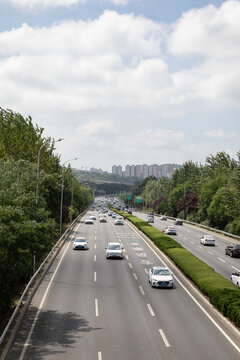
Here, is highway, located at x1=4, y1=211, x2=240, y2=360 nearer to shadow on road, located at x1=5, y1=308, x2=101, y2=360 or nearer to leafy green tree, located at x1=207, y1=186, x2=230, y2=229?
shadow on road, located at x1=5, y1=308, x2=101, y2=360

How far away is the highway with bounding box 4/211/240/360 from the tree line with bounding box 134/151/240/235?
2920 centimetres

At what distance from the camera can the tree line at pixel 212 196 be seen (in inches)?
2346

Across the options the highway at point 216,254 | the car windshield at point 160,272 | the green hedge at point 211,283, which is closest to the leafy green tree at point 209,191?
the highway at point 216,254

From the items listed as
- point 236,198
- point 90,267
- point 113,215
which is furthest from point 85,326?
point 113,215

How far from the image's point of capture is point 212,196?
7950cm

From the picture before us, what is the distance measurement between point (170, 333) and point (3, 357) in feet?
24.3

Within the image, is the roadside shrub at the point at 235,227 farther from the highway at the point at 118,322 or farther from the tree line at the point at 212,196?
the highway at the point at 118,322

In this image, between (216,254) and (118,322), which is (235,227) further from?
(118,322)

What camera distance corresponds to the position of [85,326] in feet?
64.4

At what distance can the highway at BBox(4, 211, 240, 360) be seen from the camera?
16.3 metres

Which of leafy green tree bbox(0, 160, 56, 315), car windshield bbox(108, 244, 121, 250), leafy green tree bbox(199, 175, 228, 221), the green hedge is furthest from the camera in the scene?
leafy green tree bbox(199, 175, 228, 221)

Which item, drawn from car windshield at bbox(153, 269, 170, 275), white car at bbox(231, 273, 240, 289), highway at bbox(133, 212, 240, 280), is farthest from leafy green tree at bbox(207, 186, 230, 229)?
car windshield at bbox(153, 269, 170, 275)

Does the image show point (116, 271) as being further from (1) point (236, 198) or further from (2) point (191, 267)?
(1) point (236, 198)

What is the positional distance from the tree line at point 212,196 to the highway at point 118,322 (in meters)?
29.2
